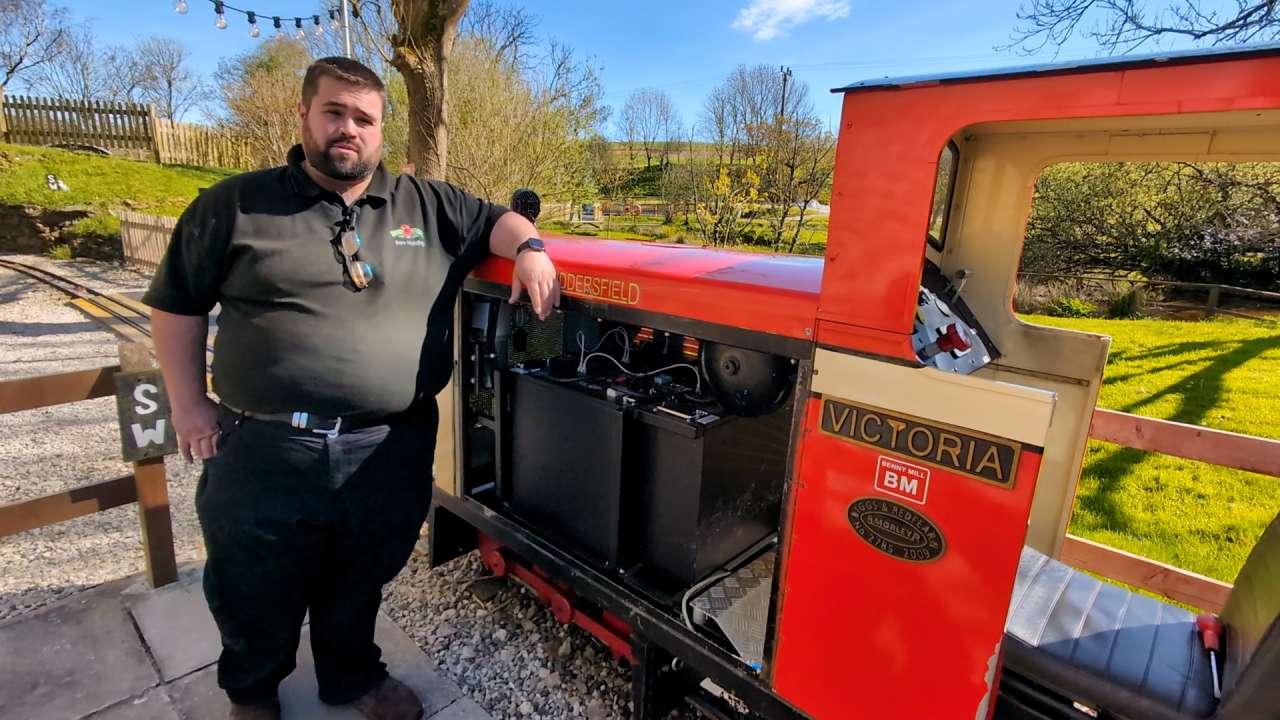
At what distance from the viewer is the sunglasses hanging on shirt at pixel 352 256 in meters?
2.16

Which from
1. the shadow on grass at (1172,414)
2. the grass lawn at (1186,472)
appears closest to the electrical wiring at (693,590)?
the grass lawn at (1186,472)

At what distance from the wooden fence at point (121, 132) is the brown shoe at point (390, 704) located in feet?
83.3

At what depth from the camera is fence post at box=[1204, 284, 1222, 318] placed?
1238 cm

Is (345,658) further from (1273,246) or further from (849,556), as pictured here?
(1273,246)

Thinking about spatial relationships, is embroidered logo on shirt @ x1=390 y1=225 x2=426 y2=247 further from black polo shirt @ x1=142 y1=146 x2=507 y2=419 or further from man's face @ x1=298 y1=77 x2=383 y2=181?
man's face @ x1=298 y1=77 x2=383 y2=181

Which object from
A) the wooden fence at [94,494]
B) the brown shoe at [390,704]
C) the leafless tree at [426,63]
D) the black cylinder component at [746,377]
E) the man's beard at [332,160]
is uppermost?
the leafless tree at [426,63]

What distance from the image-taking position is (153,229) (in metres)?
14.4

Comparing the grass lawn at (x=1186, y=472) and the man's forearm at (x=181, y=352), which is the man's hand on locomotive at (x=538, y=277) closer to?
the man's forearm at (x=181, y=352)

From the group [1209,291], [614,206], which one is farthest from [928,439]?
[614,206]

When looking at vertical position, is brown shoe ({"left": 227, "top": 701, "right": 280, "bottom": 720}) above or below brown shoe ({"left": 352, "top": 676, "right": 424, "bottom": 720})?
above

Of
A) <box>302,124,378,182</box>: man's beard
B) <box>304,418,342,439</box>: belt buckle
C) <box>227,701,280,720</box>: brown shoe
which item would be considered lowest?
<box>227,701,280,720</box>: brown shoe

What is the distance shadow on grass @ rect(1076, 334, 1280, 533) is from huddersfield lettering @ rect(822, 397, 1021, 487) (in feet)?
12.6

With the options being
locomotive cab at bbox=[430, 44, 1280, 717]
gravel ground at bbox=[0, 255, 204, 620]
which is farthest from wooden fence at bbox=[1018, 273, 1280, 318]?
gravel ground at bbox=[0, 255, 204, 620]

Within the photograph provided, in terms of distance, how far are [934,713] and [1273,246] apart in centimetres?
1737
